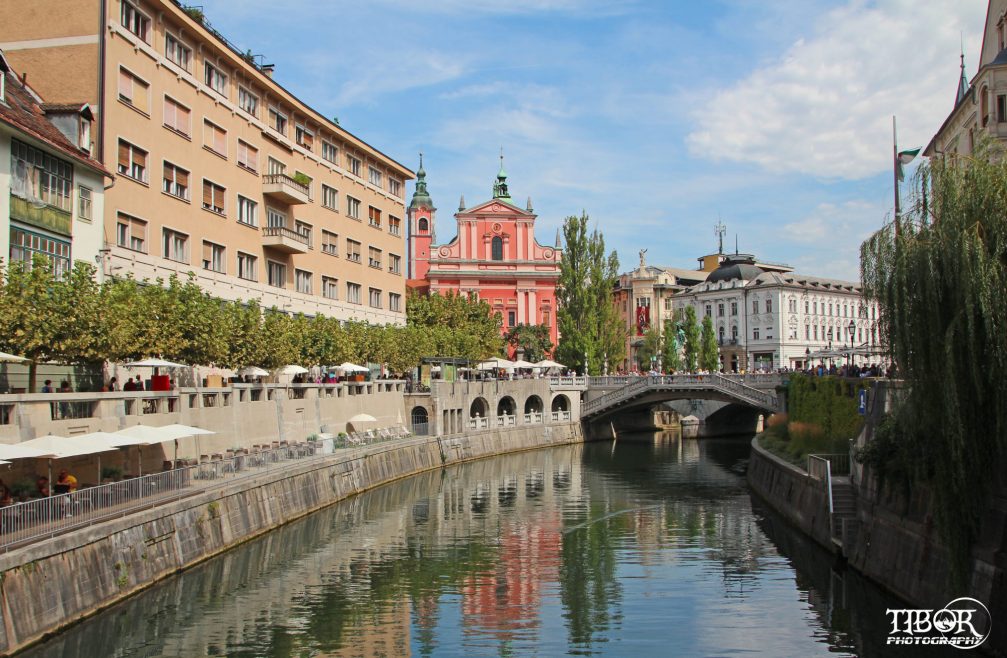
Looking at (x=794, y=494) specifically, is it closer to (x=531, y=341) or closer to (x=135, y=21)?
(x=135, y=21)

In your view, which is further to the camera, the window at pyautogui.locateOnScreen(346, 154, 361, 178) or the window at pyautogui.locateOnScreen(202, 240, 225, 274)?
the window at pyautogui.locateOnScreen(346, 154, 361, 178)

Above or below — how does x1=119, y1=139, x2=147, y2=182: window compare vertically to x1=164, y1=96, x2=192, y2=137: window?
below

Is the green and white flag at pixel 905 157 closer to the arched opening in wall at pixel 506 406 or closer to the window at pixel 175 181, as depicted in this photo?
the window at pixel 175 181

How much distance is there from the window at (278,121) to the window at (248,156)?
297 centimetres

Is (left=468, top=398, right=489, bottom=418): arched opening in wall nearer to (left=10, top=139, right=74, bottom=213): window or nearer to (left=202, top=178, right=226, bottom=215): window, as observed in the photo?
(left=202, top=178, right=226, bottom=215): window

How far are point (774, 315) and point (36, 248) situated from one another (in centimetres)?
10223

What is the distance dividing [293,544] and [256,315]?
43.9ft

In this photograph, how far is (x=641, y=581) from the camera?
3081 cm

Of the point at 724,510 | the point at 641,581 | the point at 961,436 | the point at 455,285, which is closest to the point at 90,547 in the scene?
the point at 641,581

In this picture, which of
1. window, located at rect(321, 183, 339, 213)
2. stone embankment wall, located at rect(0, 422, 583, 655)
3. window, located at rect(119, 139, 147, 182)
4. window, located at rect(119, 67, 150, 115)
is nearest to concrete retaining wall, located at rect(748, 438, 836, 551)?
stone embankment wall, located at rect(0, 422, 583, 655)

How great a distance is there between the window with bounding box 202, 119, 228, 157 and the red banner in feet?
332

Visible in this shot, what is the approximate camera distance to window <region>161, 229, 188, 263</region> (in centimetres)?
4719

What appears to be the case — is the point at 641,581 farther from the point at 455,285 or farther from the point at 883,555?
the point at 455,285

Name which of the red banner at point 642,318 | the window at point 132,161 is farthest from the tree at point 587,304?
the red banner at point 642,318
